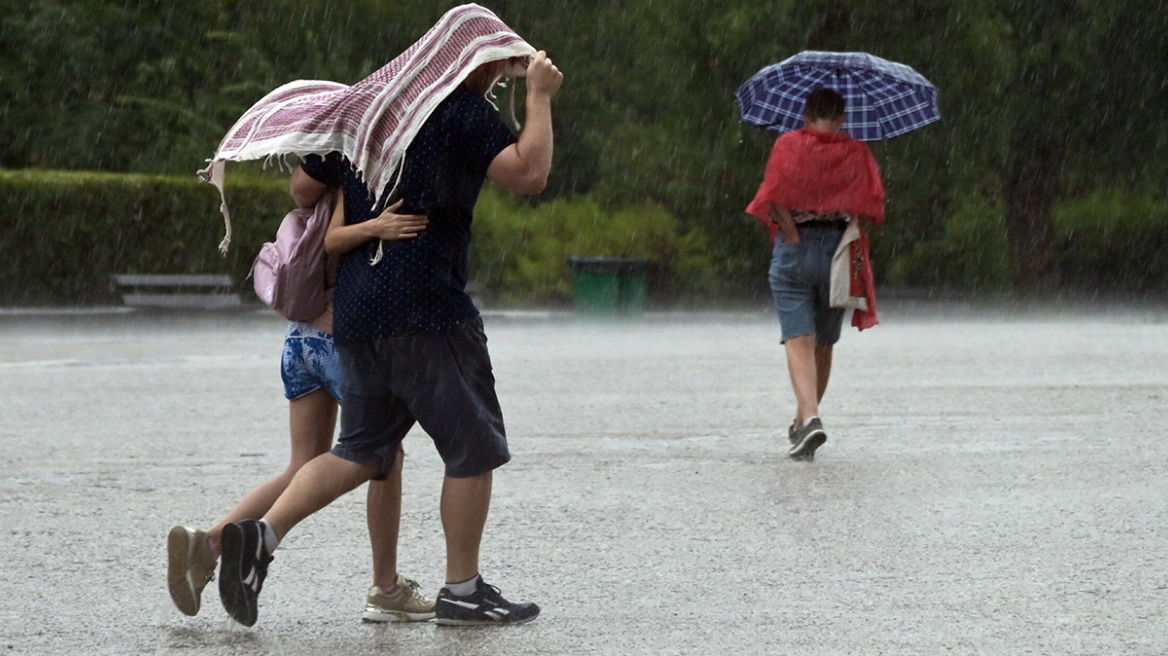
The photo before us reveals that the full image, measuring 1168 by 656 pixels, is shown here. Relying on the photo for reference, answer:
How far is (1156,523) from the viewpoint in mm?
6668

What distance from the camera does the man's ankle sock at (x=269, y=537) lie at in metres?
4.78

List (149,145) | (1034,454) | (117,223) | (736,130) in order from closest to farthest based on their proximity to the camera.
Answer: (1034,454), (117,223), (736,130), (149,145)

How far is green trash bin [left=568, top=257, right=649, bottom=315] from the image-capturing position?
21.0m

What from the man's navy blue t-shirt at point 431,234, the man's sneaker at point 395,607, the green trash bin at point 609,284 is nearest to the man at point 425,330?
the man's navy blue t-shirt at point 431,234

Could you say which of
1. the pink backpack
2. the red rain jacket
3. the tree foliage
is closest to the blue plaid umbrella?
the red rain jacket

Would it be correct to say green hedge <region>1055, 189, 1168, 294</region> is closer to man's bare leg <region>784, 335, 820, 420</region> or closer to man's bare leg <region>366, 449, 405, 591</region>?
man's bare leg <region>784, 335, 820, 420</region>

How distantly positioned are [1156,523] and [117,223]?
18.1 meters

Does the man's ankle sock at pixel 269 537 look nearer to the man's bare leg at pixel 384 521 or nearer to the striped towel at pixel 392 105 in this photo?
the man's bare leg at pixel 384 521

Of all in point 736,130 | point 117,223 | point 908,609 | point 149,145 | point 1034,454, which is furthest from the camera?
point 149,145

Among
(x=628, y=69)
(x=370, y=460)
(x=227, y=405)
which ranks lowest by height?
(x=227, y=405)

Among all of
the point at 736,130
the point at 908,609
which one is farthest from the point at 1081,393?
the point at 736,130

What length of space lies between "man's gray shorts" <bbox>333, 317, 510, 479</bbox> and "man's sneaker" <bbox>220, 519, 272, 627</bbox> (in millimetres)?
347

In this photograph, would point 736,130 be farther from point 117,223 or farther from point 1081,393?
point 1081,393

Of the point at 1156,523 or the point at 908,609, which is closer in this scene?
the point at 908,609
